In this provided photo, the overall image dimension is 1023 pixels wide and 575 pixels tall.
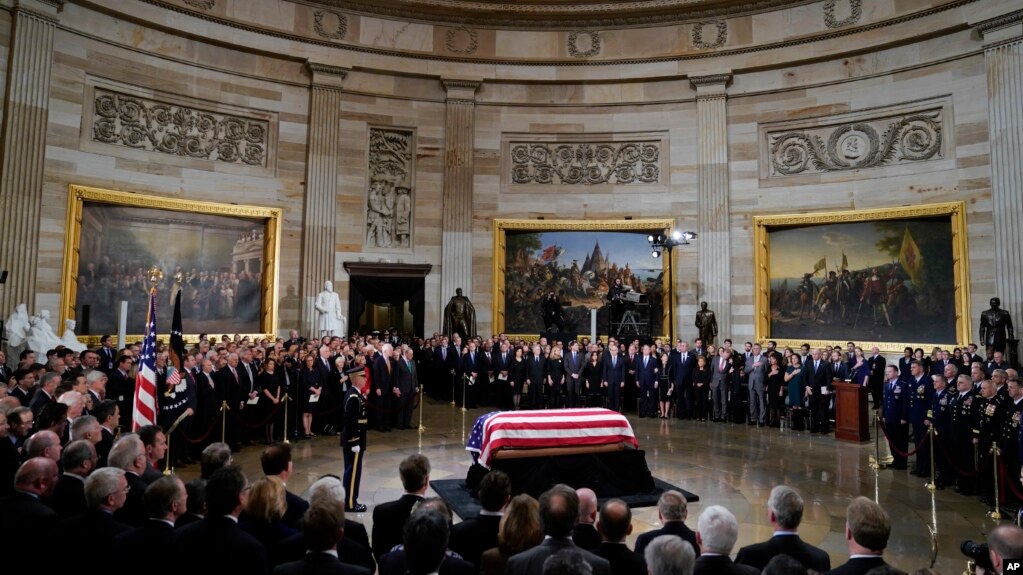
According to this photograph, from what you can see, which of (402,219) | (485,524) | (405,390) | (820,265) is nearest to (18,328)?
(405,390)

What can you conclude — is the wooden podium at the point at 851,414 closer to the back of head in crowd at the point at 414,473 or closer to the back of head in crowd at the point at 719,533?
the back of head in crowd at the point at 719,533

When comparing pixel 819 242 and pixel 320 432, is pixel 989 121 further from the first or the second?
pixel 320 432

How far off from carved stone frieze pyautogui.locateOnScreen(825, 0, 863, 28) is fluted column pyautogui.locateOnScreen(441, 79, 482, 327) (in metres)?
10.5

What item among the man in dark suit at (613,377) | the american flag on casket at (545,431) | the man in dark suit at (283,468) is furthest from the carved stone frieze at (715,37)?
the man in dark suit at (283,468)

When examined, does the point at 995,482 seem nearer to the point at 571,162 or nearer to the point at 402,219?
the point at 571,162

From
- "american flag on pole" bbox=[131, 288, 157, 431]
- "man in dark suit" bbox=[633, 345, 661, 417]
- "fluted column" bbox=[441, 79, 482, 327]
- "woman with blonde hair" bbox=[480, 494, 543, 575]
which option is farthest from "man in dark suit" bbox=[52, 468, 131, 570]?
"fluted column" bbox=[441, 79, 482, 327]

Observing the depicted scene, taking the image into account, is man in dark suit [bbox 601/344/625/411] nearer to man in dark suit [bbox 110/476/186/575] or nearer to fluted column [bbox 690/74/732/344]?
fluted column [bbox 690/74/732/344]

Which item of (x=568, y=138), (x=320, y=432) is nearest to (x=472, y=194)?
(x=568, y=138)

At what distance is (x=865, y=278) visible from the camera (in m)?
17.2

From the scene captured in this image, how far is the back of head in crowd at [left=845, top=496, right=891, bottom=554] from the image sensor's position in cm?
321

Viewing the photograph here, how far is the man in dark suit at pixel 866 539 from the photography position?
3.19m

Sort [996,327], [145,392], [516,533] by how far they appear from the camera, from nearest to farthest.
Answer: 1. [516,533]
2. [145,392]
3. [996,327]

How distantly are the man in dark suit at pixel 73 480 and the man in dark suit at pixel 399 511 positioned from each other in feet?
6.30

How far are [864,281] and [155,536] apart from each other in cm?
1814
